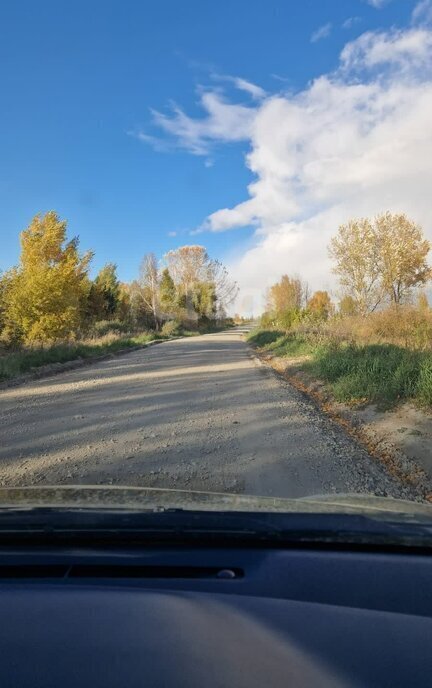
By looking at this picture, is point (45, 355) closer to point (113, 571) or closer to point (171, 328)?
point (113, 571)

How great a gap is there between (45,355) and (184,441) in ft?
44.5

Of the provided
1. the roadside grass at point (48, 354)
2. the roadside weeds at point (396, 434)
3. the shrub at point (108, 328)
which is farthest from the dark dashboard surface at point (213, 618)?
the shrub at point (108, 328)

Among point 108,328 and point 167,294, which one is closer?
point 108,328

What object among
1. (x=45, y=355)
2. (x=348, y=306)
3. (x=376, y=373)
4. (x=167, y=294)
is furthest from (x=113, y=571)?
(x=167, y=294)

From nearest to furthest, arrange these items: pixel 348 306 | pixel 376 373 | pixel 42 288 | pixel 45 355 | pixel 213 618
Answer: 1. pixel 213 618
2. pixel 376 373
3. pixel 45 355
4. pixel 42 288
5. pixel 348 306

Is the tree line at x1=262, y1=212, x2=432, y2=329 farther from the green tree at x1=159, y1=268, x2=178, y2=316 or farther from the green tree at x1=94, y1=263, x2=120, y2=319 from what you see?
the green tree at x1=159, y1=268, x2=178, y2=316

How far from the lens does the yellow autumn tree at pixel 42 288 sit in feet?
80.6

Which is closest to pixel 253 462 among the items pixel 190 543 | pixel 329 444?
pixel 329 444

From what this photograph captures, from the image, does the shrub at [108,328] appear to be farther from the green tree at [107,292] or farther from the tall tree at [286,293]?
the tall tree at [286,293]

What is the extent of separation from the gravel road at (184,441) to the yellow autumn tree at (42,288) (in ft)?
39.6

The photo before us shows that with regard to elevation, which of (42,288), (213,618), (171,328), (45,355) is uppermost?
(42,288)

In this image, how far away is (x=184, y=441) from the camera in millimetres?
7434

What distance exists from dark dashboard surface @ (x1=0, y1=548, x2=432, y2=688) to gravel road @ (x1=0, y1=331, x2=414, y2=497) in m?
3.01

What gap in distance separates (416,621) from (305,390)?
11.5 meters
